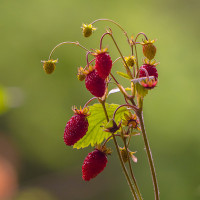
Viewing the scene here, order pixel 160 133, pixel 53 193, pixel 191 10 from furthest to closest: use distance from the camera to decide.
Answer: pixel 191 10, pixel 53 193, pixel 160 133

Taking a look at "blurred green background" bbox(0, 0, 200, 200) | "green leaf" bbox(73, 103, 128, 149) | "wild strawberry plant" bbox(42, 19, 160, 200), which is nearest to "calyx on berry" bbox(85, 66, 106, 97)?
"wild strawberry plant" bbox(42, 19, 160, 200)

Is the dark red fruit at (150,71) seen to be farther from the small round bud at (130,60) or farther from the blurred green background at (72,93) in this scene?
the blurred green background at (72,93)

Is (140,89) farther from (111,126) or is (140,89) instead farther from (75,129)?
(75,129)

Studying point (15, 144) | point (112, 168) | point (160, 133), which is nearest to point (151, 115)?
point (160, 133)

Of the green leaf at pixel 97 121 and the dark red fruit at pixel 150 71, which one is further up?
the dark red fruit at pixel 150 71

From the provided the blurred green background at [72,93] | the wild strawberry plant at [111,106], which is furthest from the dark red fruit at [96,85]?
the blurred green background at [72,93]

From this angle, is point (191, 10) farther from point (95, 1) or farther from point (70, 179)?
point (70, 179)

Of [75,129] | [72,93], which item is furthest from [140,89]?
[72,93]
